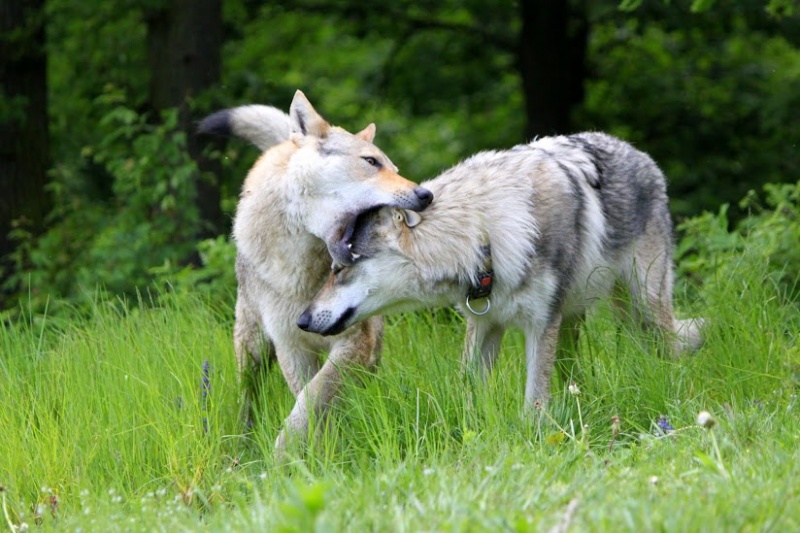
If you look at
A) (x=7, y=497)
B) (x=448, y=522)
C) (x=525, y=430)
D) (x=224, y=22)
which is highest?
(x=224, y=22)

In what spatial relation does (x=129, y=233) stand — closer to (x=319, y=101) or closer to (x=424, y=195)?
(x=319, y=101)

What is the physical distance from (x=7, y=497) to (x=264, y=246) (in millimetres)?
1539

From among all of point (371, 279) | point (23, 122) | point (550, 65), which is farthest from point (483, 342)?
point (550, 65)

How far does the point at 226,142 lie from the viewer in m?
9.31

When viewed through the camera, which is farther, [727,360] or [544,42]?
[544,42]

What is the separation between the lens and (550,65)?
37.1 ft

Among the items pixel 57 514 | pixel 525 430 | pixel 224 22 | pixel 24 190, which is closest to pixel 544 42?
pixel 224 22

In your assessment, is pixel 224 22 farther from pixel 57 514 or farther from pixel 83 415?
pixel 57 514

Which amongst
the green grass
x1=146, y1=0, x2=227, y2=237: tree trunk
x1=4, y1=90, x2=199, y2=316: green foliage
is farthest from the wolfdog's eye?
x1=146, y1=0, x2=227, y2=237: tree trunk

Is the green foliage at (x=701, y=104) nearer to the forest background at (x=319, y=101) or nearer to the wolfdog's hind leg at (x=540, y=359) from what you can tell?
the forest background at (x=319, y=101)

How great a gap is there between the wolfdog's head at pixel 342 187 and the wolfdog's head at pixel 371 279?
5cm

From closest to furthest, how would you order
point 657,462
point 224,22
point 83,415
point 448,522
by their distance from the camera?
1. point 448,522
2. point 657,462
3. point 83,415
4. point 224,22

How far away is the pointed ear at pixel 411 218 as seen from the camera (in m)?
4.77

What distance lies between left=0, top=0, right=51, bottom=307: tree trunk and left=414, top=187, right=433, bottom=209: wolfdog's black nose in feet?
16.7
